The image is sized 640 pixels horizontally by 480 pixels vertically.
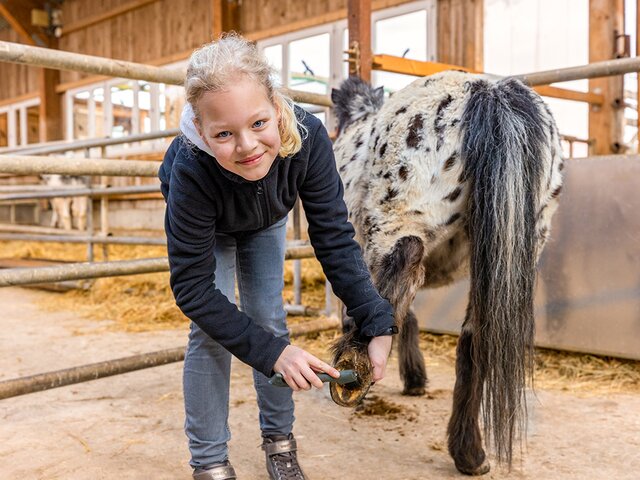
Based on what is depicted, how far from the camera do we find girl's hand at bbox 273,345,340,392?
4.07 feet

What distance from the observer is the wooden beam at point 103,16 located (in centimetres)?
919

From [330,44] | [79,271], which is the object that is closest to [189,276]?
[79,271]

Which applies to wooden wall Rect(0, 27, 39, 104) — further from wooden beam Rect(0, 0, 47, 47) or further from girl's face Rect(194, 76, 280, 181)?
girl's face Rect(194, 76, 280, 181)

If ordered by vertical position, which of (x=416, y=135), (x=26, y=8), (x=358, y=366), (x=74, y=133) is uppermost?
(x=26, y=8)

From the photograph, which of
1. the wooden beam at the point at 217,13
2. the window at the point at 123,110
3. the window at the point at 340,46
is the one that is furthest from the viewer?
the window at the point at 123,110

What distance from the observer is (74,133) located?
406 inches

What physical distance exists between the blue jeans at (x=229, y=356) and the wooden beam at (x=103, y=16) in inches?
332

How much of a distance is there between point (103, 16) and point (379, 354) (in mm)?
9702

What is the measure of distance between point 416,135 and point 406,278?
411mm

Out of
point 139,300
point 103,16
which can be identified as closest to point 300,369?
point 139,300

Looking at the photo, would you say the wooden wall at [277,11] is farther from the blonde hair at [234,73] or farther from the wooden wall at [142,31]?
the blonde hair at [234,73]

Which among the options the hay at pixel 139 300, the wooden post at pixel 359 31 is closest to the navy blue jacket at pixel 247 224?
the wooden post at pixel 359 31

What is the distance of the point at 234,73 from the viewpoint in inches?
47.2

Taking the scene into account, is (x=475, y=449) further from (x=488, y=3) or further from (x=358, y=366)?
(x=488, y=3)
